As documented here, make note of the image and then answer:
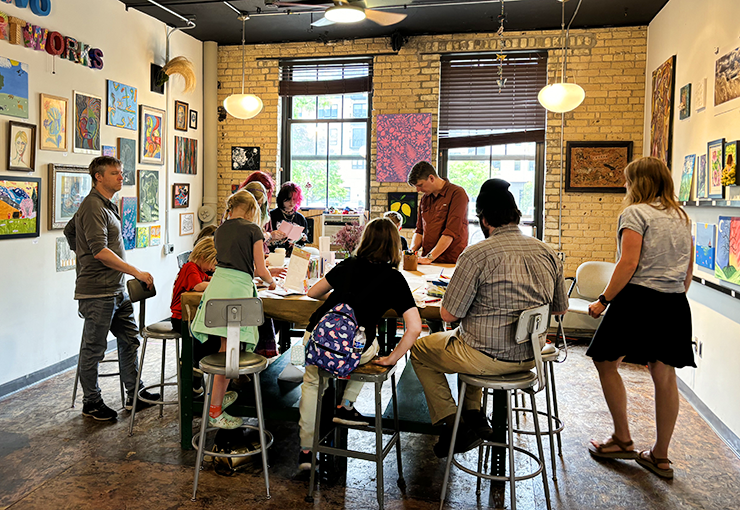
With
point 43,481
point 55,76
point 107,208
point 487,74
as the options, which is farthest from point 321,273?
point 487,74

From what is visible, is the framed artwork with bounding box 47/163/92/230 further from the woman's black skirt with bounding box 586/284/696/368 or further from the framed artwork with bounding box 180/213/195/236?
the woman's black skirt with bounding box 586/284/696/368

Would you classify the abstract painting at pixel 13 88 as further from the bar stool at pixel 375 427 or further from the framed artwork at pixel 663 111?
the framed artwork at pixel 663 111

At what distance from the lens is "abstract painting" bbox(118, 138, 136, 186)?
588 centimetres

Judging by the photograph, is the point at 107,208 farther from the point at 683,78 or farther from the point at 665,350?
the point at 683,78

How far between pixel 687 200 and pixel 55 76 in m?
5.35

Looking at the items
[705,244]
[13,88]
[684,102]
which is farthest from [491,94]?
[13,88]

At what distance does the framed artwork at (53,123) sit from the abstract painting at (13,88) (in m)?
0.19

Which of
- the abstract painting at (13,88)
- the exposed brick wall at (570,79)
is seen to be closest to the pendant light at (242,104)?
the exposed brick wall at (570,79)

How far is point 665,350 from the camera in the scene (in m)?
3.29

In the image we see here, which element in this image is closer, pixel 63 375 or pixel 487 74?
pixel 63 375

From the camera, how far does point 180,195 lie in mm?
7191

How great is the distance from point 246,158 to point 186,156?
32.1 inches

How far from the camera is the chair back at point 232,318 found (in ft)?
9.58

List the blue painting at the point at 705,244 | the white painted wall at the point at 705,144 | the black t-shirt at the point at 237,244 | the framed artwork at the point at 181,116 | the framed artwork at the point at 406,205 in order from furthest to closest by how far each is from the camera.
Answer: the framed artwork at the point at 406,205 < the framed artwork at the point at 181,116 < the blue painting at the point at 705,244 < the white painted wall at the point at 705,144 < the black t-shirt at the point at 237,244
